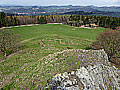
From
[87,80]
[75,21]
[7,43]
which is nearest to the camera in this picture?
[87,80]

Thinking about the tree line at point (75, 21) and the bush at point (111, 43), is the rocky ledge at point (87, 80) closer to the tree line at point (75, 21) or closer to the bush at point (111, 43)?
the bush at point (111, 43)

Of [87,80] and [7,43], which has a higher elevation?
[87,80]

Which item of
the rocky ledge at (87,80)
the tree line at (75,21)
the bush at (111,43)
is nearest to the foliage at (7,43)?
the rocky ledge at (87,80)

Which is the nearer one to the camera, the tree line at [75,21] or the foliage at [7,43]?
the foliage at [7,43]

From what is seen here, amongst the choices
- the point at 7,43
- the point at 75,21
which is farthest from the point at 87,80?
the point at 75,21

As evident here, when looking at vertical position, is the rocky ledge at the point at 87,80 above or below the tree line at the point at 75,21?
below

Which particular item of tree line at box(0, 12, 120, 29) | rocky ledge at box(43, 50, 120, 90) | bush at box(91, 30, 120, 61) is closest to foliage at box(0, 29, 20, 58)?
rocky ledge at box(43, 50, 120, 90)

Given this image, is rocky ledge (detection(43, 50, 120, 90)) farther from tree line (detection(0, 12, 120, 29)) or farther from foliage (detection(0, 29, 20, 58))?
tree line (detection(0, 12, 120, 29))

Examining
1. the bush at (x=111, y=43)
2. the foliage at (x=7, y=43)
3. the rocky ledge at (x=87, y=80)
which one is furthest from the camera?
the foliage at (x=7, y=43)

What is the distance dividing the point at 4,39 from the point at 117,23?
86.7 metres

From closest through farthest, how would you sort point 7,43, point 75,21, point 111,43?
point 111,43 → point 7,43 → point 75,21

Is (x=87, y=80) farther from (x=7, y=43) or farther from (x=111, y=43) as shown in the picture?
Answer: (x=7, y=43)

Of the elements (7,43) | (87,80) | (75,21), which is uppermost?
(75,21)

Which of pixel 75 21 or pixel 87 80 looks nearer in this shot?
pixel 87 80
